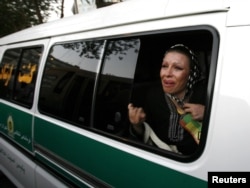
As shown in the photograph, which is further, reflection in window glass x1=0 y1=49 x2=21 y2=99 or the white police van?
reflection in window glass x1=0 y1=49 x2=21 y2=99

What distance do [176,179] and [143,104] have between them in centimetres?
59

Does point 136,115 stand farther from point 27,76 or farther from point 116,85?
point 27,76

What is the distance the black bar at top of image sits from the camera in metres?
1.54

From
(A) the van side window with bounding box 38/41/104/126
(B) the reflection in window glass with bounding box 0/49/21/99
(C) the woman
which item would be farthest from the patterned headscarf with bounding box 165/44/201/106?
(B) the reflection in window glass with bounding box 0/49/21/99

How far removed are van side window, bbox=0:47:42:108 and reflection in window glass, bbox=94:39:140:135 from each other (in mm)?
1322

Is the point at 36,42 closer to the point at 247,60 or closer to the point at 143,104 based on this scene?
the point at 143,104

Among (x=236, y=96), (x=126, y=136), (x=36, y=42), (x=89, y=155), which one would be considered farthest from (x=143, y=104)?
(x=36, y=42)

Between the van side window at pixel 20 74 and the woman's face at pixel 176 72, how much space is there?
186 centimetres

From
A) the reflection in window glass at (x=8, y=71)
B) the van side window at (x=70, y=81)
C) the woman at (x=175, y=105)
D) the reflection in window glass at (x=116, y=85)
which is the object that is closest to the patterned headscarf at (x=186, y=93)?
the woman at (x=175, y=105)

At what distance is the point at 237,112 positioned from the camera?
153cm

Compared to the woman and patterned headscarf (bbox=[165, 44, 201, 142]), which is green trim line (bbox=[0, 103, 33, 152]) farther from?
patterned headscarf (bbox=[165, 44, 201, 142])

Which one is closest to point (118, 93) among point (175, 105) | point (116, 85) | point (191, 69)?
point (116, 85)

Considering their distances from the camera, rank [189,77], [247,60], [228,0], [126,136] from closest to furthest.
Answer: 1. [247,60]
2. [228,0]
3. [189,77]
4. [126,136]

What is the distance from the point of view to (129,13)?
2.28 metres
